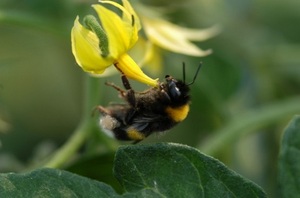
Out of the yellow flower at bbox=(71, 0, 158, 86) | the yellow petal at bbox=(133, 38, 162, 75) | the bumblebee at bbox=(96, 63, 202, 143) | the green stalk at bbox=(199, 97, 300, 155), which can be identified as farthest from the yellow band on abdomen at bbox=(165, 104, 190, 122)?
the green stalk at bbox=(199, 97, 300, 155)

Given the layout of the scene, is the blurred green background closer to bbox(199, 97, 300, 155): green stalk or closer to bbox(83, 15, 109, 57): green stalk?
bbox(199, 97, 300, 155): green stalk

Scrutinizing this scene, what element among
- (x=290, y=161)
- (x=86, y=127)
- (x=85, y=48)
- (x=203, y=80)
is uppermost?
(x=85, y=48)

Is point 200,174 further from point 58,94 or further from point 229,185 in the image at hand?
point 58,94

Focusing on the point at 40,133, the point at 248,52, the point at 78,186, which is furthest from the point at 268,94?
the point at 78,186

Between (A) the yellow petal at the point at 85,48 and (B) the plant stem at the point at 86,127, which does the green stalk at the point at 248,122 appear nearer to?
(B) the plant stem at the point at 86,127

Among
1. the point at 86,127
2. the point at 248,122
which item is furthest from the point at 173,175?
the point at 248,122

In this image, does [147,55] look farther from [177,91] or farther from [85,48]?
[85,48]
